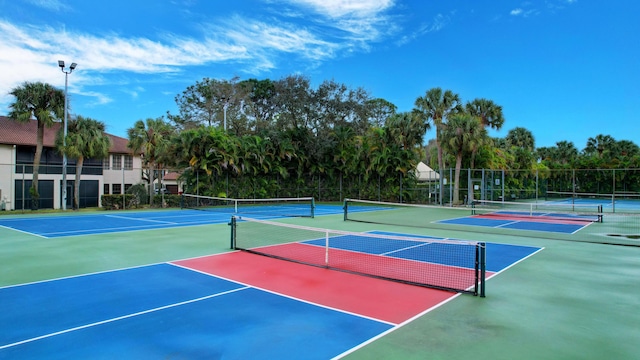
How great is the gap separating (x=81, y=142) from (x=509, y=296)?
91.8 feet

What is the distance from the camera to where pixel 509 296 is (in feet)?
23.5

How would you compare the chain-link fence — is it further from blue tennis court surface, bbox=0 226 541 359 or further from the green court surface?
blue tennis court surface, bbox=0 226 541 359

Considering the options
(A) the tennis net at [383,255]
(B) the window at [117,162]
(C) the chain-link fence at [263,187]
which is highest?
(B) the window at [117,162]

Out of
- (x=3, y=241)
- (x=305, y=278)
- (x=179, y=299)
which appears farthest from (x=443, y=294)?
(x=3, y=241)

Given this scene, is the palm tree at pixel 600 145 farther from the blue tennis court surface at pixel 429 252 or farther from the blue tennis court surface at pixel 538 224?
the blue tennis court surface at pixel 429 252

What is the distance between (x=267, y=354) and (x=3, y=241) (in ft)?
41.3

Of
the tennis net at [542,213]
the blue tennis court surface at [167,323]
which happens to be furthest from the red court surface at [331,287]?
the tennis net at [542,213]

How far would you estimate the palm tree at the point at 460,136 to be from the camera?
101ft

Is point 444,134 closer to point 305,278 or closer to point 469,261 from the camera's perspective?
point 469,261

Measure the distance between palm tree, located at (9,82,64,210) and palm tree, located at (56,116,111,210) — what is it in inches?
51.1

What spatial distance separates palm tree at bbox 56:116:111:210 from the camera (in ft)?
88.4

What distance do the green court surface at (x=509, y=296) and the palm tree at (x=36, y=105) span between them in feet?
50.0

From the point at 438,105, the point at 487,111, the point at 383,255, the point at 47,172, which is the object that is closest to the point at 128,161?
the point at 47,172

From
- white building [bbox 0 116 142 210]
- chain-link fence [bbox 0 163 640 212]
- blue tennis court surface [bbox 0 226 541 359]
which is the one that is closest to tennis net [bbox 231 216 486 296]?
blue tennis court surface [bbox 0 226 541 359]
